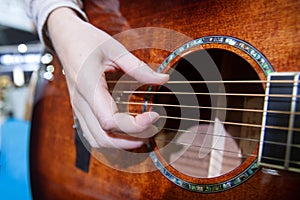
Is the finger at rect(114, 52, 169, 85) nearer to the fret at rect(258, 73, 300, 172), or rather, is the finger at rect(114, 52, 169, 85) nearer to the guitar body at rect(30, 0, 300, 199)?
the guitar body at rect(30, 0, 300, 199)

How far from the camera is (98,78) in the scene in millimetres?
528

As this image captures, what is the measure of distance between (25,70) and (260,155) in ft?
10.3

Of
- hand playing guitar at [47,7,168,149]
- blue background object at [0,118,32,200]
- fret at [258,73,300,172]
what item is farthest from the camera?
blue background object at [0,118,32,200]

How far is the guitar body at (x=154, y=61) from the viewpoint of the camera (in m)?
0.41

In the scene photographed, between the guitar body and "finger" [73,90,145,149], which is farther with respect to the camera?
"finger" [73,90,145,149]

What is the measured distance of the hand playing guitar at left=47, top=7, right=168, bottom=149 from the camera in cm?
50

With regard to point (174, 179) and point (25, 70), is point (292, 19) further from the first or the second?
point (25, 70)

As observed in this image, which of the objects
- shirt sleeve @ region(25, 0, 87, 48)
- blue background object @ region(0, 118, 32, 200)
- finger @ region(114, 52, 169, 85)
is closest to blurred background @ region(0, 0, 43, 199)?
blue background object @ region(0, 118, 32, 200)

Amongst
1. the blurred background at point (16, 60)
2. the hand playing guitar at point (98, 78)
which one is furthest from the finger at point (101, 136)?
the blurred background at point (16, 60)

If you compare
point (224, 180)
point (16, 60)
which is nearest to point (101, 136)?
point (224, 180)

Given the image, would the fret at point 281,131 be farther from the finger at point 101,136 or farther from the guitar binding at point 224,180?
the finger at point 101,136

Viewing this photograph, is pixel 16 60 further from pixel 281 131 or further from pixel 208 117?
pixel 281 131

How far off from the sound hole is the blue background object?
1.95ft

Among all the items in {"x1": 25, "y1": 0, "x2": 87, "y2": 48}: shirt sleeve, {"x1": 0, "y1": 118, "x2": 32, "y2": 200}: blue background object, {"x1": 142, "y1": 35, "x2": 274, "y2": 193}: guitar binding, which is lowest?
{"x1": 0, "y1": 118, "x2": 32, "y2": 200}: blue background object
